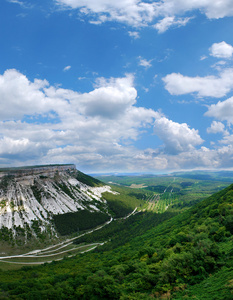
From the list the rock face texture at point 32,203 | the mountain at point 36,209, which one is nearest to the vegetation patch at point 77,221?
the mountain at point 36,209

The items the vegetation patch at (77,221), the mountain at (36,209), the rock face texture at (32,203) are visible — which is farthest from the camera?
the vegetation patch at (77,221)

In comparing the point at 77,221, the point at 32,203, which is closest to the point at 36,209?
the point at 32,203

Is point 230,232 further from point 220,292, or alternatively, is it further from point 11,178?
point 11,178

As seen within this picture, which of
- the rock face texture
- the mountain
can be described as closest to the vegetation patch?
the mountain

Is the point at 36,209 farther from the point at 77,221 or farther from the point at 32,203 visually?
the point at 77,221

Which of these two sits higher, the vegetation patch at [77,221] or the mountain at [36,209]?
the mountain at [36,209]

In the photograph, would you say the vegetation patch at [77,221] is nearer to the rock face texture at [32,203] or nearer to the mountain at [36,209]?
the mountain at [36,209]

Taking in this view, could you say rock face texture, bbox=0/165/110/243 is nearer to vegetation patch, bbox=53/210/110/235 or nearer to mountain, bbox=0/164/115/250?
mountain, bbox=0/164/115/250

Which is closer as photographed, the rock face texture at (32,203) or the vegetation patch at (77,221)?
the rock face texture at (32,203)

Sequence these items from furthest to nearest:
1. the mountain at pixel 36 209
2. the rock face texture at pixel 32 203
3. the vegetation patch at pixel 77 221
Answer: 1. the vegetation patch at pixel 77 221
2. the rock face texture at pixel 32 203
3. the mountain at pixel 36 209
